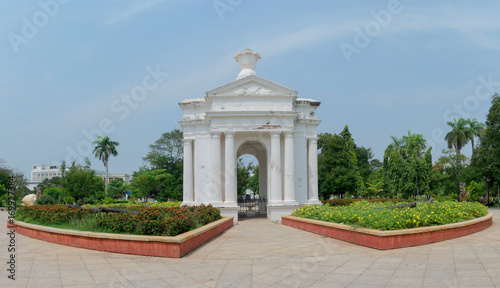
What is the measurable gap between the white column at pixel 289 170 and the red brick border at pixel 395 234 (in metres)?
6.31

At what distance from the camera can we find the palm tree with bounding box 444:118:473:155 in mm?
49875

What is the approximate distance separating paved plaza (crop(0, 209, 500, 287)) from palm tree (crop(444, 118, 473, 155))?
43.2 meters

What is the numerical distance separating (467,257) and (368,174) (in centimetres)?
4303

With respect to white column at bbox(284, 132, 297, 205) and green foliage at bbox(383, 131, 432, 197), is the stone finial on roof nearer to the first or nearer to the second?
white column at bbox(284, 132, 297, 205)

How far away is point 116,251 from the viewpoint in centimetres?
1027

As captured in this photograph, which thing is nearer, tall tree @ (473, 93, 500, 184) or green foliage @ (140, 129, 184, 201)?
tall tree @ (473, 93, 500, 184)

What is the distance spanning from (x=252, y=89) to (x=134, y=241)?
42.4 feet

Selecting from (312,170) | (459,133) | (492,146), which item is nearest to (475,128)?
(459,133)

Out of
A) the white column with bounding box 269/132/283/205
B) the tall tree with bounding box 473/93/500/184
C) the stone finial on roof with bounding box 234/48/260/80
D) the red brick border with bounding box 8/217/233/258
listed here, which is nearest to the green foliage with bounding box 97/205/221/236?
the red brick border with bounding box 8/217/233/258

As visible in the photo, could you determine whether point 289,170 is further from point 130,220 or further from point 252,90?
point 130,220

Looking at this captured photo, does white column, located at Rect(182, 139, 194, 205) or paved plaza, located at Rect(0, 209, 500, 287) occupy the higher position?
white column, located at Rect(182, 139, 194, 205)

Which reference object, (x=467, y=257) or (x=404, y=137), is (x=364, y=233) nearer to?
(x=467, y=257)

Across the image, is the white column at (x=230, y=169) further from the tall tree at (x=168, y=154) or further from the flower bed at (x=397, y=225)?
the tall tree at (x=168, y=154)

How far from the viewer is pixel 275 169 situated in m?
20.8
